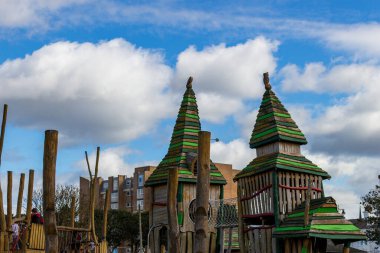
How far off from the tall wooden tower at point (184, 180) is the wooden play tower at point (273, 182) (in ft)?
14.0

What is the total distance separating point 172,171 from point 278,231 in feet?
24.6

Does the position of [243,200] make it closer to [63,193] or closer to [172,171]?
[172,171]

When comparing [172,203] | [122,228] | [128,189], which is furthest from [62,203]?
[128,189]

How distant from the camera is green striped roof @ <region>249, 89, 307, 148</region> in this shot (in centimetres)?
2128

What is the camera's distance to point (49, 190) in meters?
11.1

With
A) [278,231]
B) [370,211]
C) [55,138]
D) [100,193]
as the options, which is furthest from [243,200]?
[100,193]

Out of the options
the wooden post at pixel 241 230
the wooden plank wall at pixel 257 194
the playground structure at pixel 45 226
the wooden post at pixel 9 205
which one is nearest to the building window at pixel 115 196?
the playground structure at pixel 45 226

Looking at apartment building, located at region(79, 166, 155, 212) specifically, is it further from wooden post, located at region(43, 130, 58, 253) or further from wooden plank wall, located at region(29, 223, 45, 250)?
wooden post, located at region(43, 130, 58, 253)

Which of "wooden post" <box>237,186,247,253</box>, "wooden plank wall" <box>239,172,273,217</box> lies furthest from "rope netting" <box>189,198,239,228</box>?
"wooden plank wall" <box>239,172,273,217</box>

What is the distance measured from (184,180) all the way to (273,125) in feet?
19.4

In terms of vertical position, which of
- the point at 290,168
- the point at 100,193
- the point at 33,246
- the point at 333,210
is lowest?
the point at 33,246

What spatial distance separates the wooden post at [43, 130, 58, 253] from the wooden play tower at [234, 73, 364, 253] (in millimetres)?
9560

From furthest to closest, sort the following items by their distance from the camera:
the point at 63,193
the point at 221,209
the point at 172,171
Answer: the point at 63,193 < the point at 221,209 < the point at 172,171

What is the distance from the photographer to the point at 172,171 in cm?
1281
